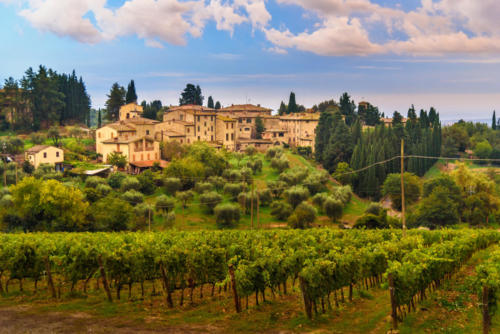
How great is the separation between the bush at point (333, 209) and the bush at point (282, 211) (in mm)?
4086

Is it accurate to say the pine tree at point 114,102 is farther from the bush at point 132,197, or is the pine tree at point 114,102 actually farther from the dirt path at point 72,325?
the dirt path at point 72,325

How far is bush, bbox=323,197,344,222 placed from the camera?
48.4m

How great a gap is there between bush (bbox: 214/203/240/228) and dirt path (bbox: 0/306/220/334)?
29.8m

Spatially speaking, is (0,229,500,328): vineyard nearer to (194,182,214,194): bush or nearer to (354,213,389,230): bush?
(354,213,389,230): bush

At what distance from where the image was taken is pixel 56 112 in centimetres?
8394

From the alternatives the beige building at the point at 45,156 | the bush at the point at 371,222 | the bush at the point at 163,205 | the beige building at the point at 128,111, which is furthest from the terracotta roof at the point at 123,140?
the bush at the point at 371,222

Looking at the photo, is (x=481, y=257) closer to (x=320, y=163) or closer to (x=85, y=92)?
(x=320, y=163)

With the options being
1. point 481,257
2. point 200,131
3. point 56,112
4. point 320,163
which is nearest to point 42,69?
point 56,112

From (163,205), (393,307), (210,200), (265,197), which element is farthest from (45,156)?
(393,307)

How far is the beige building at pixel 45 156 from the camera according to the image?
5825 centimetres

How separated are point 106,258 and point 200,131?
65936 mm

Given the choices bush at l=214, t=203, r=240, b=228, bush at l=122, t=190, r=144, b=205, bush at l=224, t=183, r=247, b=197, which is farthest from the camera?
bush at l=224, t=183, r=247, b=197

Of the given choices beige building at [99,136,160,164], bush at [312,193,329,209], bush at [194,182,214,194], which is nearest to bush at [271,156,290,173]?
bush at [312,193,329,209]

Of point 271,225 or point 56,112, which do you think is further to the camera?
point 56,112
